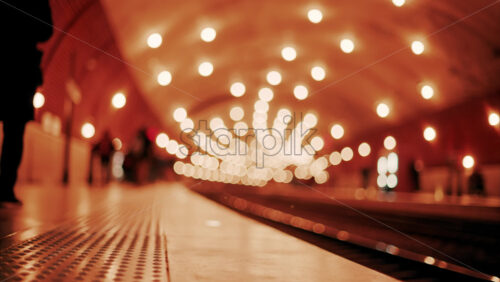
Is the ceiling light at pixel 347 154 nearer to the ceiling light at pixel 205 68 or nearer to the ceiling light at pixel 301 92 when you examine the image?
the ceiling light at pixel 301 92

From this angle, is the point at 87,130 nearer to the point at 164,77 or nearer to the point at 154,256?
the point at 164,77

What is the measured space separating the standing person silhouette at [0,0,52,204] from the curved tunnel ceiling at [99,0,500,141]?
410 inches

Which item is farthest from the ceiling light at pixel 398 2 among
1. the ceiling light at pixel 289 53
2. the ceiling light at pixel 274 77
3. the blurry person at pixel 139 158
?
the ceiling light at pixel 274 77

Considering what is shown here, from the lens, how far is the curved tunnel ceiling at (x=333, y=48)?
62.1 feet

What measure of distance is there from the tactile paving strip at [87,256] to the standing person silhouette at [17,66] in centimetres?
141

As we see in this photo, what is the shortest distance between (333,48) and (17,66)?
22929 mm

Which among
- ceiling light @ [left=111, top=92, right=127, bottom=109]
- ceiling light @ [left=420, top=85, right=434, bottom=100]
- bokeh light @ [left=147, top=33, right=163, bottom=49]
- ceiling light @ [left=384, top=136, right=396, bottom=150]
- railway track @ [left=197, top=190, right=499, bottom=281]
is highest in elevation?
bokeh light @ [left=147, top=33, right=163, bottom=49]

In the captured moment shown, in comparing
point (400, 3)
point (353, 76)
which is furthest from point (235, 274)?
point (353, 76)

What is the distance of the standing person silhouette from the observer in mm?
5523

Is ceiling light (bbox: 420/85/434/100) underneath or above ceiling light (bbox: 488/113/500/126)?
above

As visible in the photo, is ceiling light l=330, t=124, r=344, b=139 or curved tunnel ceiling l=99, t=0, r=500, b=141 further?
ceiling light l=330, t=124, r=344, b=139

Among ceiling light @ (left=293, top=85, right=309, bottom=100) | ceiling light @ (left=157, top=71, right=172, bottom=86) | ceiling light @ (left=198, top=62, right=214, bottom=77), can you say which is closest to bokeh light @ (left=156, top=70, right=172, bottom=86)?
ceiling light @ (left=157, top=71, right=172, bottom=86)

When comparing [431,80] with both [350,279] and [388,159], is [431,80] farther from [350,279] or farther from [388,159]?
[350,279]

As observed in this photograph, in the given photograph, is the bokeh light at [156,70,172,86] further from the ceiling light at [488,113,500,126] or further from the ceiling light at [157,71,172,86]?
the ceiling light at [488,113,500,126]
